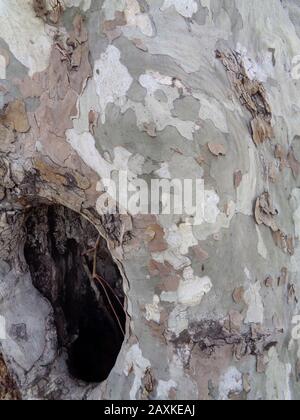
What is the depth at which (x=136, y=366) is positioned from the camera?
1287mm

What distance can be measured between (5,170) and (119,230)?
0.38 metres

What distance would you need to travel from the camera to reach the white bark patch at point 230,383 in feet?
4.02

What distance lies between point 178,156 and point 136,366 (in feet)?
1.82

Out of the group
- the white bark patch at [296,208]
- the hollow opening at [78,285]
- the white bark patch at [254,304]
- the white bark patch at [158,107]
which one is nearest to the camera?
the white bark patch at [158,107]

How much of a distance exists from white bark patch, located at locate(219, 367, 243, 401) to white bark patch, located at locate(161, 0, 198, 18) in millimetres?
862

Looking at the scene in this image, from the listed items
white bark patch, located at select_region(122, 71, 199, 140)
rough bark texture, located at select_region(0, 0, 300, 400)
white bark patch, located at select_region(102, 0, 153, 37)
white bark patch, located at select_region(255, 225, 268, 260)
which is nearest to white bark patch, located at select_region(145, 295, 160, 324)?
rough bark texture, located at select_region(0, 0, 300, 400)

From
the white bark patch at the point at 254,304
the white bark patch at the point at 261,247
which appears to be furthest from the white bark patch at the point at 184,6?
the white bark patch at the point at 254,304

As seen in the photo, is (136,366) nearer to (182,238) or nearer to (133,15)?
(182,238)

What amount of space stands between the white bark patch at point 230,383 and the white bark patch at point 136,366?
7.4 inches

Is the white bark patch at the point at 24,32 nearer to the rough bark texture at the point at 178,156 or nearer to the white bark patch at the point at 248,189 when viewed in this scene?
the rough bark texture at the point at 178,156

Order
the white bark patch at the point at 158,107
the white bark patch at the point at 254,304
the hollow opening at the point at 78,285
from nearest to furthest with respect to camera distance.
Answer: the white bark patch at the point at 158,107 → the white bark patch at the point at 254,304 → the hollow opening at the point at 78,285

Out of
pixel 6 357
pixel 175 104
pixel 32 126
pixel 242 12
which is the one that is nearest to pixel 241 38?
pixel 242 12

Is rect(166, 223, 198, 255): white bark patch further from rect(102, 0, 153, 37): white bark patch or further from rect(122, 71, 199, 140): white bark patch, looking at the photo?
rect(102, 0, 153, 37): white bark patch

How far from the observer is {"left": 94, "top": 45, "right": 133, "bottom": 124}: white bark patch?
1.13 meters
